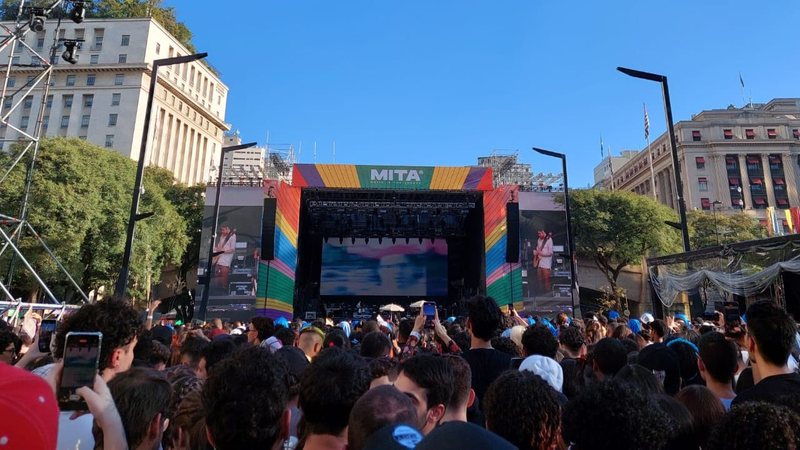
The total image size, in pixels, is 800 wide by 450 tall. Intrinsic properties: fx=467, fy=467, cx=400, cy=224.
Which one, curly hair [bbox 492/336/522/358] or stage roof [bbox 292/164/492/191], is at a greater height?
stage roof [bbox 292/164/492/191]

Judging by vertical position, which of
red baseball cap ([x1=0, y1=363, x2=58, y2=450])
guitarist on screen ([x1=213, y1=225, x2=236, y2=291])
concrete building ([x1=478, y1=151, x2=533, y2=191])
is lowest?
red baseball cap ([x1=0, y1=363, x2=58, y2=450])

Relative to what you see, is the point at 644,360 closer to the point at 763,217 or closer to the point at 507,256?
the point at 507,256

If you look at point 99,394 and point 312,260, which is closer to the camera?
point 99,394

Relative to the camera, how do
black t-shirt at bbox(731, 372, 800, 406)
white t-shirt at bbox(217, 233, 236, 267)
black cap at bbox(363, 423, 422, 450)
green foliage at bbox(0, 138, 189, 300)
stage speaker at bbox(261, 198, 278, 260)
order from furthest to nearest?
white t-shirt at bbox(217, 233, 236, 267) < green foliage at bbox(0, 138, 189, 300) < stage speaker at bbox(261, 198, 278, 260) < black t-shirt at bbox(731, 372, 800, 406) < black cap at bbox(363, 423, 422, 450)

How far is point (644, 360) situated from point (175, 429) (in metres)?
4.17

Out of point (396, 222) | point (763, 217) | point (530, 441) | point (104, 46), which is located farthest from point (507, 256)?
point (104, 46)

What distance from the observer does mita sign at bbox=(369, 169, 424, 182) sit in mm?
29297

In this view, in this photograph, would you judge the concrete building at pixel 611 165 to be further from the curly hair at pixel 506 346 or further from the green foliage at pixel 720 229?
the curly hair at pixel 506 346

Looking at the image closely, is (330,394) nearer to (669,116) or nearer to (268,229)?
(669,116)

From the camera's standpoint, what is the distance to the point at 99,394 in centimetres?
213

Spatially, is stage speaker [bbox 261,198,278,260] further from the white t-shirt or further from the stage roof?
the white t-shirt

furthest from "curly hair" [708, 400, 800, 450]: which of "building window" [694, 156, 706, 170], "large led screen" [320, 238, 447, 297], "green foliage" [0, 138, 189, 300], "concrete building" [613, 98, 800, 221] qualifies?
"building window" [694, 156, 706, 170]

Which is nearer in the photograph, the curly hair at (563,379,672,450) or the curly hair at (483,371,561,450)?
the curly hair at (563,379,672,450)

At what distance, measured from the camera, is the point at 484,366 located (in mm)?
4289
